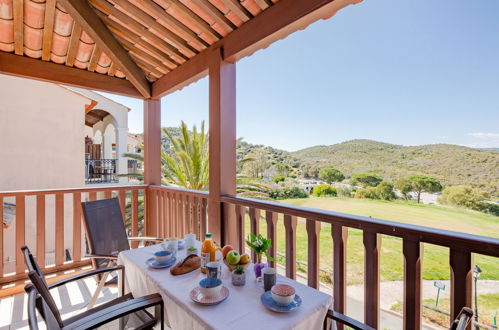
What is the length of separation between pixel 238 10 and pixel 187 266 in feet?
6.88

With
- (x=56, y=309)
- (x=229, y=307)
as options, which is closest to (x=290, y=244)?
(x=229, y=307)

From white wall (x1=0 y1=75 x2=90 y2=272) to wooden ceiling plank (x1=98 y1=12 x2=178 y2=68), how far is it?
4.35 meters

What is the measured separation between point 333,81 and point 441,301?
42.7 ft

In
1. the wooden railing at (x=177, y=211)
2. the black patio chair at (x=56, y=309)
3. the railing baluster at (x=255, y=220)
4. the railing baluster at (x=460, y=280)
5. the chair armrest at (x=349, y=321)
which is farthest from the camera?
the wooden railing at (x=177, y=211)

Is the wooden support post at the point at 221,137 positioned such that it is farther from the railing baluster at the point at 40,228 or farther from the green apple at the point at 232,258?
the railing baluster at the point at 40,228

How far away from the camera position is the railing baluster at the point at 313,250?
1820mm

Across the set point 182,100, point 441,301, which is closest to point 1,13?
point 441,301

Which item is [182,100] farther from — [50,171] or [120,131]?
[50,171]

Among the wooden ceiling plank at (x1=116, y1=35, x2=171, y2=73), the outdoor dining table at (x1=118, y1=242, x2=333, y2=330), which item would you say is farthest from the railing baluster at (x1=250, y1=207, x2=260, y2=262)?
the wooden ceiling plank at (x1=116, y1=35, x2=171, y2=73)

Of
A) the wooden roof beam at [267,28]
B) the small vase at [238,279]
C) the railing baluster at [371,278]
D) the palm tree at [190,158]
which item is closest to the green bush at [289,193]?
the palm tree at [190,158]

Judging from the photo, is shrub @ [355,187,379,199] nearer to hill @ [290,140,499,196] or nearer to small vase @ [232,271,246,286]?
hill @ [290,140,499,196]

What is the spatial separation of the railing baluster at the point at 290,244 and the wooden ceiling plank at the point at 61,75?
3.17 metres

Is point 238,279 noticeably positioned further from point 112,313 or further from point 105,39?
point 105,39

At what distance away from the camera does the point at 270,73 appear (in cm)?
1548
